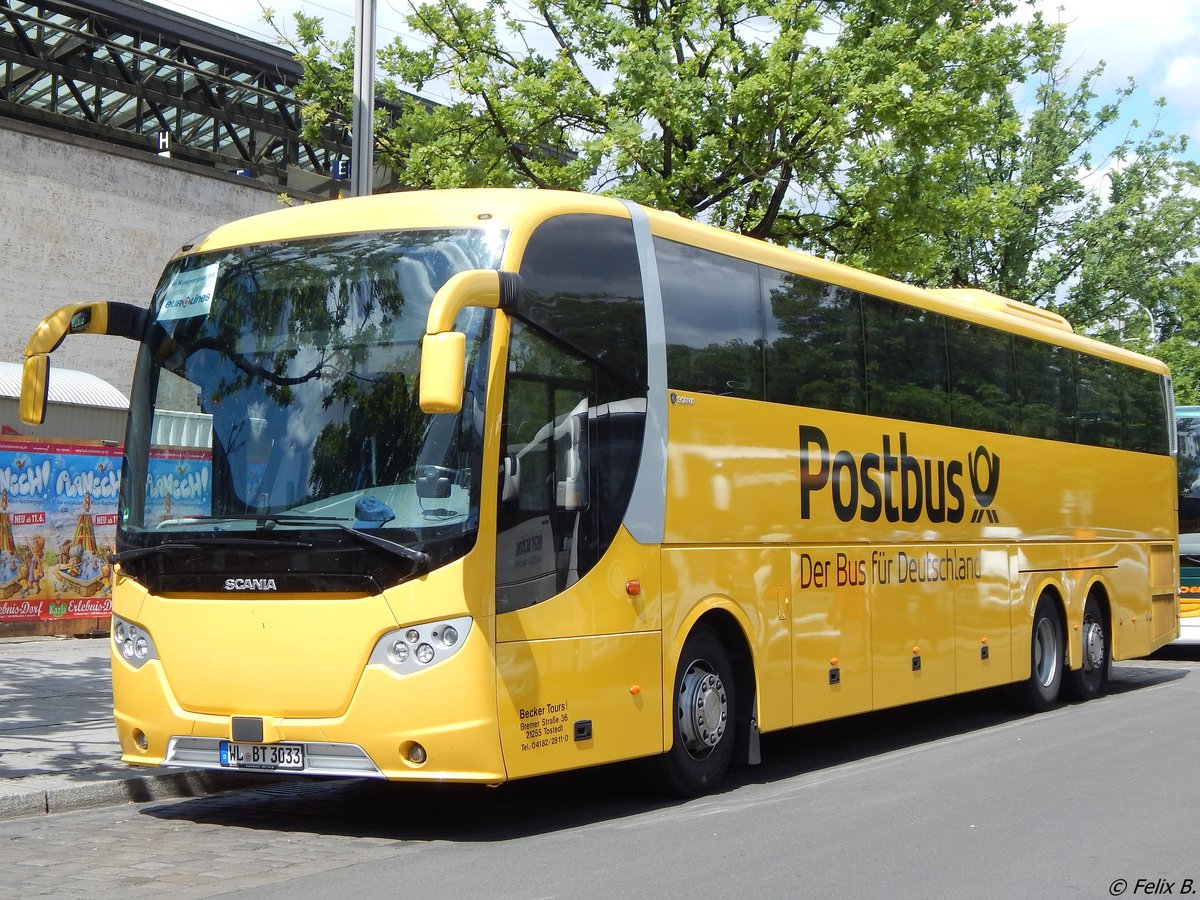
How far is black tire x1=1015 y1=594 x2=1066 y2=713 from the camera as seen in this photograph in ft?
49.2

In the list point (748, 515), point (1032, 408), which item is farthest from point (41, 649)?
point (1032, 408)

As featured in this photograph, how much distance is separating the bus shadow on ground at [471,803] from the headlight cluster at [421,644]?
3.67ft

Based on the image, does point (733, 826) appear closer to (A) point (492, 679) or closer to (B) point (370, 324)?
(A) point (492, 679)

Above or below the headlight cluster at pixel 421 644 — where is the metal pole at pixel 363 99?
above

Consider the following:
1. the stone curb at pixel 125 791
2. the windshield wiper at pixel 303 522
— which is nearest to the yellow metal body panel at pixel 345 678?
the windshield wiper at pixel 303 522

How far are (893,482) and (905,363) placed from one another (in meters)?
1.14

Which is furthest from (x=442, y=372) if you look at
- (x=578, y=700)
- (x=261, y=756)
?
(x=261, y=756)

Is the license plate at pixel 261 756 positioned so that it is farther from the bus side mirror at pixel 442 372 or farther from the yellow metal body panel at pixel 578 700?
the bus side mirror at pixel 442 372

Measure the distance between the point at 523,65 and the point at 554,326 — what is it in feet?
40.5

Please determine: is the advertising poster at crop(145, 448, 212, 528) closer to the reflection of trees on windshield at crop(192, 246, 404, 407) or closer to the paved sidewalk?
the reflection of trees on windshield at crop(192, 246, 404, 407)

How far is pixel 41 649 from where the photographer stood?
1631 centimetres

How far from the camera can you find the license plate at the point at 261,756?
7.97 meters

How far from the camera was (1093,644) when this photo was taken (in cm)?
1633

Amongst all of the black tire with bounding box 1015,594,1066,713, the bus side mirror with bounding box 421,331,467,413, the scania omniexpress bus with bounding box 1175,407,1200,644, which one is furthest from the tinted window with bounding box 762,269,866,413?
the scania omniexpress bus with bounding box 1175,407,1200,644
